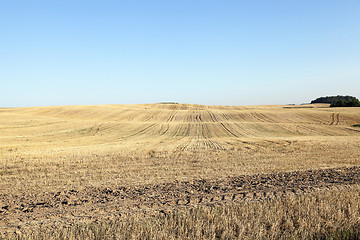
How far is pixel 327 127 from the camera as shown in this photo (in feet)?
124

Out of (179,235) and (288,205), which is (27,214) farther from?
(288,205)

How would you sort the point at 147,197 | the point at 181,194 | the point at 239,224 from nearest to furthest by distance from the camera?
1. the point at 239,224
2. the point at 147,197
3. the point at 181,194

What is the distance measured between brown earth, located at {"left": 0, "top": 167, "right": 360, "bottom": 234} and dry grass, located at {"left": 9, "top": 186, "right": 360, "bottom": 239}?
59 cm

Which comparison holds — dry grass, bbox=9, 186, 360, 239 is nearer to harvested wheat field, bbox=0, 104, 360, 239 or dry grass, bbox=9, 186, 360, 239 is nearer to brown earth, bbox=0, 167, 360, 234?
harvested wheat field, bbox=0, 104, 360, 239

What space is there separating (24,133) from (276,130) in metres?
32.1

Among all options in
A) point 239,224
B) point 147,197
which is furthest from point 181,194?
point 239,224

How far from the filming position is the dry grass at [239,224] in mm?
6125

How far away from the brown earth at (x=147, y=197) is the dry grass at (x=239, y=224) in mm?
586

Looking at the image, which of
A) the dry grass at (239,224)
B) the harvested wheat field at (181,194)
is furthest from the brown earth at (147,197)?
the dry grass at (239,224)

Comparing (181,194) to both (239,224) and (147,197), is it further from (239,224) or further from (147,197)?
(239,224)

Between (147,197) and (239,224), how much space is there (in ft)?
10.9

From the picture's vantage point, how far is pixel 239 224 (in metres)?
6.57

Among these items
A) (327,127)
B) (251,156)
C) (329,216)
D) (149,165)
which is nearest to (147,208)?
(329,216)

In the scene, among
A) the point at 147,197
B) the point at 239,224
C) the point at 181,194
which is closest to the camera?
the point at 239,224
